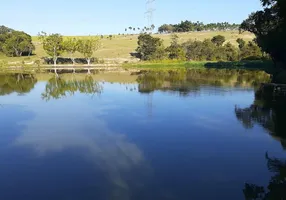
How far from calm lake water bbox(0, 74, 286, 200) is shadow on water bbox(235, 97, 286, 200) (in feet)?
0.10

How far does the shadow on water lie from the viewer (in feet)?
30.5

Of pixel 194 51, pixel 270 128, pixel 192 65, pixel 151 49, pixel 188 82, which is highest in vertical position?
pixel 151 49

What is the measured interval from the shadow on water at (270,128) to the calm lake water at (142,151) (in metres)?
0.03

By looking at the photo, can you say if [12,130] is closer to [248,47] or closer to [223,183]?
[223,183]

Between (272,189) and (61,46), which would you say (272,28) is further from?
(61,46)

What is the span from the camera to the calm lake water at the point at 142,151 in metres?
9.77

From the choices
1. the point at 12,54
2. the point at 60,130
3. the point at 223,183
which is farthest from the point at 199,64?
the point at 223,183

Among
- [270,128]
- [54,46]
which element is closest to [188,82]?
[270,128]

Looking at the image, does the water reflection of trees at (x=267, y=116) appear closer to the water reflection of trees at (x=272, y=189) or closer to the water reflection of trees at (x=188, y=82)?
the water reflection of trees at (x=272, y=189)

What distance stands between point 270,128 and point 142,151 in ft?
23.9

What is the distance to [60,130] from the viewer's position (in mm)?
17094

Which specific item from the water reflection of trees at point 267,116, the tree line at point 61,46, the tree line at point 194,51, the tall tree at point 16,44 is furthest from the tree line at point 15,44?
the water reflection of trees at point 267,116

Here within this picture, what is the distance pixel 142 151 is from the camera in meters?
13.3

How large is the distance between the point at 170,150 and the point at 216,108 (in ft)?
34.4
